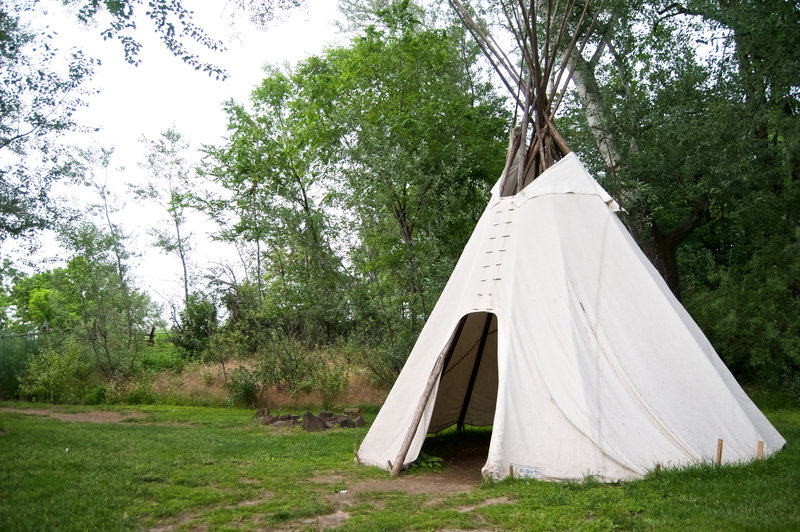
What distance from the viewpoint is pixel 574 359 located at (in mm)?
5773

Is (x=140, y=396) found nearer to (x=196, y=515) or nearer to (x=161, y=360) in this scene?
(x=161, y=360)

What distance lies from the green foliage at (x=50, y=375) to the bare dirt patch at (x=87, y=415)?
1673 millimetres

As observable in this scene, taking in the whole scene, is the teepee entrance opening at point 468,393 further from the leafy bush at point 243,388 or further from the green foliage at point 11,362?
the green foliage at point 11,362

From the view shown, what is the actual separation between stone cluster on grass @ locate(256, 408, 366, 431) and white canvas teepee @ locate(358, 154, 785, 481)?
3428 mm

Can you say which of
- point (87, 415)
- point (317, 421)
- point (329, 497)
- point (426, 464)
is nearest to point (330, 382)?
point (317, 421)

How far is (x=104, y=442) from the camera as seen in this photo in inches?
332

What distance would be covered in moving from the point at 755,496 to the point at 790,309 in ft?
24.6

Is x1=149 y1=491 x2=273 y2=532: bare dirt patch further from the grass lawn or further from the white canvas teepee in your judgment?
the white canvas teepee

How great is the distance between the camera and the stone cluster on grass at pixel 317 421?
10.2 m

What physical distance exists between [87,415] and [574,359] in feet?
35.2

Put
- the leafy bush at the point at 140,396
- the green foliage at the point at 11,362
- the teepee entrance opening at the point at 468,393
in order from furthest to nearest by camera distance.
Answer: the green foliage at the point at 11,362 < the leafy bush at the point at 140,396 < the teepee entrance opening at the point at 468,393

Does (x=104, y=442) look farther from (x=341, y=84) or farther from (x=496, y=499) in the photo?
(x=341, y=84)

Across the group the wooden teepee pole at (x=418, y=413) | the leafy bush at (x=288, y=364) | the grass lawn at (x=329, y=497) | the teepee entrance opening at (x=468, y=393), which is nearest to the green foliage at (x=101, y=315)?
the leafy bush at (x=288, y=364)

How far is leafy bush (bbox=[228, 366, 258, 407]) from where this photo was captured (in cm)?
1385
